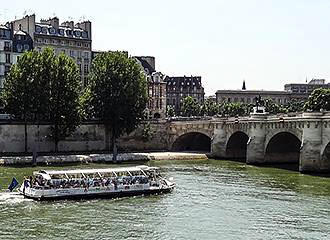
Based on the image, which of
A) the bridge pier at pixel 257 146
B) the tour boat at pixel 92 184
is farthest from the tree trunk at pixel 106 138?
the tour boat at pixel 92 184

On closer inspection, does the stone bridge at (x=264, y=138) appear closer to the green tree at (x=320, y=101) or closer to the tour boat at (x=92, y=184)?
the tour boat at (x=92, y=184)

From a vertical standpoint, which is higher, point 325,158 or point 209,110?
point 209,110

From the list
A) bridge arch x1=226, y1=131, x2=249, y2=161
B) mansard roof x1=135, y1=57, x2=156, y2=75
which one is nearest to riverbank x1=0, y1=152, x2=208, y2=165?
bridge arch x1=226, y1=131, x2=249, y2=161

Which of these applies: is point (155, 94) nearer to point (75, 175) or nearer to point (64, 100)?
point (64, 100)

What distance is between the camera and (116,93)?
102 m

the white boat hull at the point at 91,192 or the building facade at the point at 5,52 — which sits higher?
the building facade at the point at 5,52

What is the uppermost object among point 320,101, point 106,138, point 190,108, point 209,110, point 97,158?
point 320,101

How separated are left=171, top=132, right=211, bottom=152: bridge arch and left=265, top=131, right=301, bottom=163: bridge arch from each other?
22847mm

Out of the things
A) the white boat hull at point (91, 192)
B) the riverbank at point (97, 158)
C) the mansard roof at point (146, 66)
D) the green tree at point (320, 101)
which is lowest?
the white boat hull at point (91, 192)

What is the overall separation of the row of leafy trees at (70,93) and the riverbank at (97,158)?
333 centimetres

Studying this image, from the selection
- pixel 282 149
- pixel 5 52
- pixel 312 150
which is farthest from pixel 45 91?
pixel 312 150

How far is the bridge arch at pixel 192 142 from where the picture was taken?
366 feet

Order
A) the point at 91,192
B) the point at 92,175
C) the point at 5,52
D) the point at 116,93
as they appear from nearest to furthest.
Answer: the point at 91,192 → the point at 92,175 → the point at 116,93 → the point at 5,52

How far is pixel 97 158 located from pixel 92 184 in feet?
112
